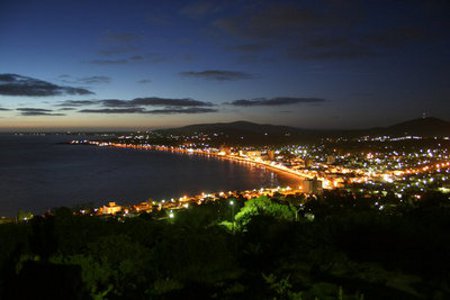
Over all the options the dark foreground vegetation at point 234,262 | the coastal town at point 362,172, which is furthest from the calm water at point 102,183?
the dark foreground vegetation at point 234,262

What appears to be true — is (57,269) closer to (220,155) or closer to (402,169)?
(402,169)

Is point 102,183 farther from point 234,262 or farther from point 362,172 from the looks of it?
point 234,262

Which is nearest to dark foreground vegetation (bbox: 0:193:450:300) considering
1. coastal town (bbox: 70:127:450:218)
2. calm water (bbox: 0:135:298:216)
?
coastal town (bbox: 70:127:450:218)

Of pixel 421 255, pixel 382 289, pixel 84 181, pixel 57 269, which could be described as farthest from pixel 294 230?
pixel 84 181

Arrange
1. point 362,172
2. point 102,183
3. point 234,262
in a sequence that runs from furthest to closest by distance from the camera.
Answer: point 362,172, point 102,183, point 234,262

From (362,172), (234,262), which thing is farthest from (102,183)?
(234,262)

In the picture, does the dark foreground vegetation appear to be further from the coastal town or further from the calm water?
the calm water

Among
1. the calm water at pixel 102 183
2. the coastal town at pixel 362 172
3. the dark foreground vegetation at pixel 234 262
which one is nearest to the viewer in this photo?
the dark foreground vegetation at pixel 234 262

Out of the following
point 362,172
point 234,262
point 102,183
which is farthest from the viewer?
point 362,172

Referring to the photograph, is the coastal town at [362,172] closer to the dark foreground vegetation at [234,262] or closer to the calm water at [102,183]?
the calm water at [102,183]
